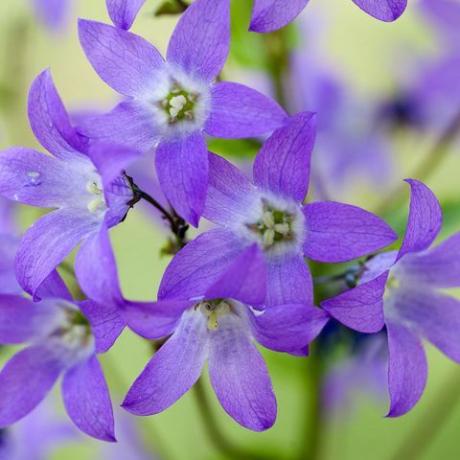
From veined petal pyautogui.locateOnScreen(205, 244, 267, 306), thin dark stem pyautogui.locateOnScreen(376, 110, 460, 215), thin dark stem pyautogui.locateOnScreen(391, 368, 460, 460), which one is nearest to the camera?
veined petal pyautogui.locateOnScreen(205, 244, 267, 306)

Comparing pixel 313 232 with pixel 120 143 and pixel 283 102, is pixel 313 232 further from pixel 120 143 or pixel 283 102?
pixel 283 102

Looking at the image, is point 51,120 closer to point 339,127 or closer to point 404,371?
point 404,371

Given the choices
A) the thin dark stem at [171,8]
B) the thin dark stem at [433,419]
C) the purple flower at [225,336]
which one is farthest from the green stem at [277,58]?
the thin dark stem at [433,419]

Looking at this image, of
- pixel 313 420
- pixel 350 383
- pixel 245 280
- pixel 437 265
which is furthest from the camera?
pixel 350 383

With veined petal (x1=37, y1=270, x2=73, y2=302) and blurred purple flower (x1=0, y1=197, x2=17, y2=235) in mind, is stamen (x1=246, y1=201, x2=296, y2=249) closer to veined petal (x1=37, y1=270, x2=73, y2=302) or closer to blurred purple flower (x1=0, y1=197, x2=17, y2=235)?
veined petal (x1=37, y1=270, x2=73, y2=302)

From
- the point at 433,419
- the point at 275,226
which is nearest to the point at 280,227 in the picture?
the point at 275,226

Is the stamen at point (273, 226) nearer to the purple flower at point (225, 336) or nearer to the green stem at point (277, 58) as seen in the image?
the purple flower at point (225, 336)

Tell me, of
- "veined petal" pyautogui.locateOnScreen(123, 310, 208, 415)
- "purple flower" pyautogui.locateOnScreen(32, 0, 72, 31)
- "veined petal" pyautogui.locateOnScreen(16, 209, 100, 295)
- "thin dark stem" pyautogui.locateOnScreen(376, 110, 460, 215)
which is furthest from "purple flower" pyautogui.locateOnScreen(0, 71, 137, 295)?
"purple flower" pyautogui.locateOnScreen(32, 0, 72, 31)
